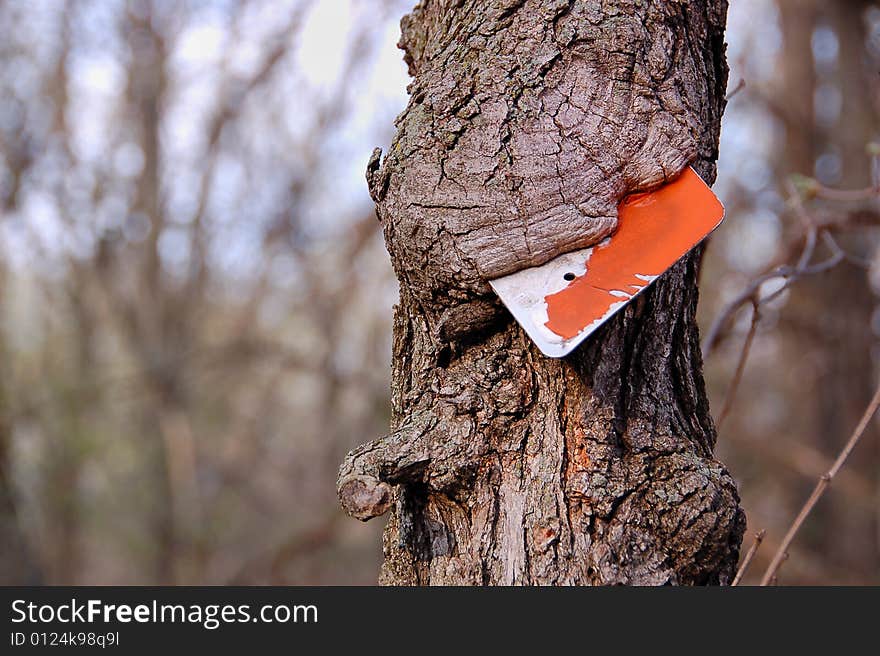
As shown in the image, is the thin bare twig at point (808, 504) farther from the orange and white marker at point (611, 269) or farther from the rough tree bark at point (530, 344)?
the orange and white marker at point (611, 269)

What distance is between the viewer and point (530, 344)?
1305mm

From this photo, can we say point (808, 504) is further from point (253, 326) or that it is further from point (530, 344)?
point (253, 326)

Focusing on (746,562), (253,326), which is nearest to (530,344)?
Answer: (746,562)

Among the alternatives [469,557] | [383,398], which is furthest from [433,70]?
[383,398]

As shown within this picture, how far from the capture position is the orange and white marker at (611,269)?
3.80ft

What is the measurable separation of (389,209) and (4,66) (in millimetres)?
7150

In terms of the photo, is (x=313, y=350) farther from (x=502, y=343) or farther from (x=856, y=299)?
(x=502, y=343)

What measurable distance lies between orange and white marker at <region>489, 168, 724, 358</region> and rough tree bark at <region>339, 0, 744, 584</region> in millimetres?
30

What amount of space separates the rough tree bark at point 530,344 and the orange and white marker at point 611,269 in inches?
1.2

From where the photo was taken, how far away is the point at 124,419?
9188mm

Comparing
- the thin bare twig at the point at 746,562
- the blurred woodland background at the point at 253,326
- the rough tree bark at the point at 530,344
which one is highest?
the blurred woodland background at the point at 253,326

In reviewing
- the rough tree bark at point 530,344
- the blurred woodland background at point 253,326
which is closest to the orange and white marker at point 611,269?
the rough tree bark at point 530,344

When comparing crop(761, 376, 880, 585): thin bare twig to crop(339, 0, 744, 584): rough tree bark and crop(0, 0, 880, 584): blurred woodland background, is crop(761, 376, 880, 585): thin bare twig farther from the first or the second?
crop(0, 0, 880, 584): blurred woodland background

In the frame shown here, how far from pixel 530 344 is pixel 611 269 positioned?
19 cm
